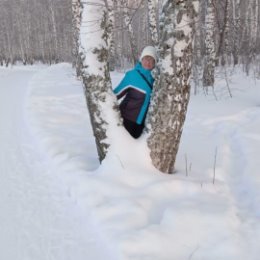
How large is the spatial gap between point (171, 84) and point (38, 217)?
1849 mm

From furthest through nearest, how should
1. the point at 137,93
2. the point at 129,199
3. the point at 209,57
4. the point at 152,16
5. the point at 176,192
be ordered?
the point at 152,16
the point at 209,57
the point at 137,93
the point at 176,192
the point at 129,199

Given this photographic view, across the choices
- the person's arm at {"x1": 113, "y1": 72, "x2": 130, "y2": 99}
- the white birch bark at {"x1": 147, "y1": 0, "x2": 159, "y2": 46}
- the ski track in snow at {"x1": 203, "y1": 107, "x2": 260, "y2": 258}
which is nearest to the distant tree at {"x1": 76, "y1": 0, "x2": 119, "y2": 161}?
the person's arm at {"x1": 113, "y1": 72, "x2": 130, "y2": 99}

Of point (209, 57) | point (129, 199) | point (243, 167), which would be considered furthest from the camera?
point (209, 57)

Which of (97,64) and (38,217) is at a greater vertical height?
(97,64)

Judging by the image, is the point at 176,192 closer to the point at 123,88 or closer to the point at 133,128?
the point at 133,128

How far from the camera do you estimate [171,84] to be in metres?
4.00

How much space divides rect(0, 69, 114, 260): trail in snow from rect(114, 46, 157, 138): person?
111 cm

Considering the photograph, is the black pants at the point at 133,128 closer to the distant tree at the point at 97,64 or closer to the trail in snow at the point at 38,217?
the distant tree at the point at 97,64

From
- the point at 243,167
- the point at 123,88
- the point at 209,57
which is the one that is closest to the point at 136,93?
the point at 123,88

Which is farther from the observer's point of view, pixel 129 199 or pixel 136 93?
pixel 136 93

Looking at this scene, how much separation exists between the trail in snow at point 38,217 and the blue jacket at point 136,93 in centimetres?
117

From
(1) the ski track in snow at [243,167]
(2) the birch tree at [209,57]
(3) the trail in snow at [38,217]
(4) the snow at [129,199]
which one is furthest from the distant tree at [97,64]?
(2) the birch tree at [209,57]

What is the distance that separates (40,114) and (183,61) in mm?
4896

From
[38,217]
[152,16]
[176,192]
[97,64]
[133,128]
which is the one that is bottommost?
[38,217]
